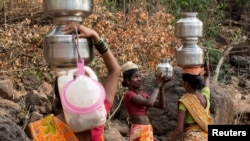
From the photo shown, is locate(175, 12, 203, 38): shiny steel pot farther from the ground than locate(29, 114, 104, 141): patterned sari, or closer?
farther from the ground

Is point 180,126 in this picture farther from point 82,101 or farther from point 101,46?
point 82,101

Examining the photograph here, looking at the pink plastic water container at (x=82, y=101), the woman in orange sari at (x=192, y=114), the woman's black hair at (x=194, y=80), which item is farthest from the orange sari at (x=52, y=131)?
the woman's black hair at (x=194, y=80)

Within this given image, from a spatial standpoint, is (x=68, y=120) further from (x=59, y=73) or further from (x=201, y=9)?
(x=201, y=9)

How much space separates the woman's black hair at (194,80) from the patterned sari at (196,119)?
0.09 metres

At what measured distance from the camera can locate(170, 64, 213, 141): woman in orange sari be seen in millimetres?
4098

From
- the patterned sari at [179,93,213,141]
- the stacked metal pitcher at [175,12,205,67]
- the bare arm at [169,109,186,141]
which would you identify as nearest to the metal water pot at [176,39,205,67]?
the stacked metal pitcher at [175,12,205,67]

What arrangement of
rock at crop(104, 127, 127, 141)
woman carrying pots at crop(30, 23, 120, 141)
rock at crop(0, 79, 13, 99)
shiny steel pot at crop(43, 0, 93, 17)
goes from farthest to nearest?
rock at crop(0, 79, 13, 99) < rock at crop(104, 127, 127, 141) < shiny steel pot at crop(43, 0, 93, 17) < woman carrying pots at crop(30, 23, 120, 141)

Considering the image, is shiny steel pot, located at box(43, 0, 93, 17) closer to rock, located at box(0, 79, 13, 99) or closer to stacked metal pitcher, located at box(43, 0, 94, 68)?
stacked metal pitcher, located at box(43, 0, 94, 68)

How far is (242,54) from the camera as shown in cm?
1128

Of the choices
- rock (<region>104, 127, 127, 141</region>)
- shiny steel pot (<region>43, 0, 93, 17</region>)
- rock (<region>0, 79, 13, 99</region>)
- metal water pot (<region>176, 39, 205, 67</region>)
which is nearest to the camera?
shiny steel pot (<region>43, 0, 93, 17</region>)

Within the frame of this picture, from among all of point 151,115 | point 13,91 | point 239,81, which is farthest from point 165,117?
point 239,81

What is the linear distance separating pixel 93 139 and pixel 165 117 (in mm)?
4035

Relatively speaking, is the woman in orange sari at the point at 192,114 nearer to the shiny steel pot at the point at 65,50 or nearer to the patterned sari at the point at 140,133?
the patterned sari at the point at 140,133

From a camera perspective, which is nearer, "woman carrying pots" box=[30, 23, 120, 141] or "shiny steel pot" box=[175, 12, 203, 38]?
"woman carrying pots" box=[30, 23, 120, 141]
